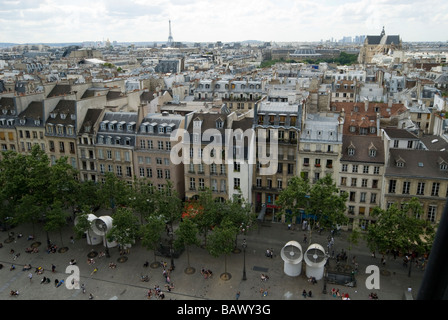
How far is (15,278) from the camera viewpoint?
49.2 meters

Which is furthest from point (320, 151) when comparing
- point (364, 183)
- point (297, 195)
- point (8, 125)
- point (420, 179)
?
point (8, 125)

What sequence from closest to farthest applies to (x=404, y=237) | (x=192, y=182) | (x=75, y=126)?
(x=404, y=237) < (x=192, y=182) < (x=75, y=126)

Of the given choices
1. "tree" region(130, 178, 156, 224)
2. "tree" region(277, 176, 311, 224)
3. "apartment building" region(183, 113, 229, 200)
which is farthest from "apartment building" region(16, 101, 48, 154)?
"tree" region(277, 176, 311, 224)

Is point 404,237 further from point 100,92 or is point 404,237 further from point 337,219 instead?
point 100,92

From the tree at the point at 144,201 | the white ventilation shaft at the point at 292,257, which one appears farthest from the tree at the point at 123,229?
the white ventilation shaft at the point at 292,257

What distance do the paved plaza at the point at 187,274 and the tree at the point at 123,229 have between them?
387 cm

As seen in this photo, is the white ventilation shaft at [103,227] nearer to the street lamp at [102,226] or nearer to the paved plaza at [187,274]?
the street lamp at [102,226]

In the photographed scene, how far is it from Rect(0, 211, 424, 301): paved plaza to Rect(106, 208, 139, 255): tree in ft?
12.7

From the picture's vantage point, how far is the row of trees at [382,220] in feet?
147

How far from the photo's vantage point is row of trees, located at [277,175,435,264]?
1763 inches

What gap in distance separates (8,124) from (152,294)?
5072 cm

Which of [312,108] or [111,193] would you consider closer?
[111,193]

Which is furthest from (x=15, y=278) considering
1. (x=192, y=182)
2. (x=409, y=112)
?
(x=409, y=112)

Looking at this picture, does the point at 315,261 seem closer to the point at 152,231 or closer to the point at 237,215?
the point at 237,215
